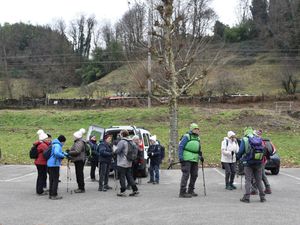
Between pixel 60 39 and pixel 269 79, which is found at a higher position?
pixel 60 39

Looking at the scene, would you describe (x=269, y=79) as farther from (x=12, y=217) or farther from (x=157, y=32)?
(x=12, y=217)

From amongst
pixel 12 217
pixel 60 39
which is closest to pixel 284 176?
pixel 12 217

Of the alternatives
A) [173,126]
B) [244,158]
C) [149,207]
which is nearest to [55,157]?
[149,207]

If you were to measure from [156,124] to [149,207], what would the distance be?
1039 inches

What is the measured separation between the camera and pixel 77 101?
170ft

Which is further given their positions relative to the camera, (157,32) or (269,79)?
(269,79)

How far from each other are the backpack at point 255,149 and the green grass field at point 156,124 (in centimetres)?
1326

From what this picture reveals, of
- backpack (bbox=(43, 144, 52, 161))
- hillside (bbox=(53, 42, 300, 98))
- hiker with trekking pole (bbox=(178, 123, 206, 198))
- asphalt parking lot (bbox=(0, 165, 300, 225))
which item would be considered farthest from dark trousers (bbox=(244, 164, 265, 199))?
hillside (bbox=(53, 42, 300, 98))

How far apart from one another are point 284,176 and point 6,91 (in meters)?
58.6

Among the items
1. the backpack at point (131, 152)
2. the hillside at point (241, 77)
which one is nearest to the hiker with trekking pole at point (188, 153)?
the backpack at point (131, 152)

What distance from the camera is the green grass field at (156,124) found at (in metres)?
28.2

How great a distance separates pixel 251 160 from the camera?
37.0ft

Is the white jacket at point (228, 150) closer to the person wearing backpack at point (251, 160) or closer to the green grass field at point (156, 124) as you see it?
the person wearing backpack at point (251, 160)

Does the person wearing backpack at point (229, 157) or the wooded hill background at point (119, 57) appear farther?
the wooded hill background at point (119, 57)
